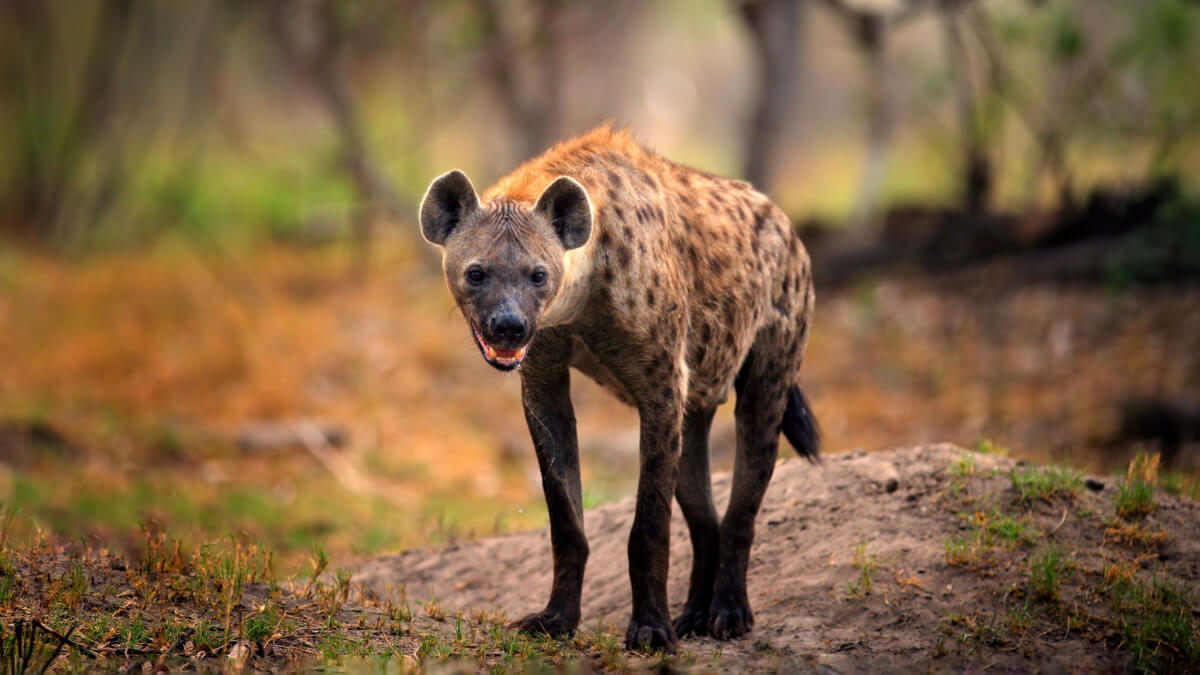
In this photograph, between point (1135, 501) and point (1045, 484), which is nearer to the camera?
point (1135, 501)

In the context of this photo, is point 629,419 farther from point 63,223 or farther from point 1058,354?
point 63,223

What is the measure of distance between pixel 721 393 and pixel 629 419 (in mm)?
5373

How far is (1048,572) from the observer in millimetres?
4184

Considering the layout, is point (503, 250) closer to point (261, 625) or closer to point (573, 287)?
point (573, 287)

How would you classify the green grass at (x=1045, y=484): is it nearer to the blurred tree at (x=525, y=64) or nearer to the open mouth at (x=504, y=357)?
the open mouth at (x=504, y=357)

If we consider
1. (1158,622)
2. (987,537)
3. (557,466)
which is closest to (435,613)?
(557,466)

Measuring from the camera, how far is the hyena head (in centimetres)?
352

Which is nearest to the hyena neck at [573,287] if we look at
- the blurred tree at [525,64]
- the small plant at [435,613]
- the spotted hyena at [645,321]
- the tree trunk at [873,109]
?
the spotted hyena at [645,321]

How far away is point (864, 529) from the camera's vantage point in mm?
4801

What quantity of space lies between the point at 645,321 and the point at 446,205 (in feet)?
2.29

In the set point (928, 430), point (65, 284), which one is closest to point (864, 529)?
point (928, 430)

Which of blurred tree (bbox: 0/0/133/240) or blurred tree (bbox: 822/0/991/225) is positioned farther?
blurred tree (bbox: 0/0/133/240)

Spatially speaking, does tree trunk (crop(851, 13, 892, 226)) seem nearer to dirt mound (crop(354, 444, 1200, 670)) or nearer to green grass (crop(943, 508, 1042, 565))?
dirt mound (crop(354, 444, 1200, 670))

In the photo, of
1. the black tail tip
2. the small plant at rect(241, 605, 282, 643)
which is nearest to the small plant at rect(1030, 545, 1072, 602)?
the black tail tip
